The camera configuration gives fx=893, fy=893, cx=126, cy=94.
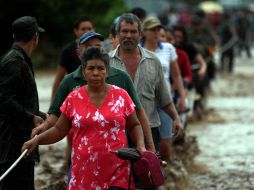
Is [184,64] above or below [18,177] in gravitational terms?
above

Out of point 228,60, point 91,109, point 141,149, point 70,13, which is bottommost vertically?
point 228,60

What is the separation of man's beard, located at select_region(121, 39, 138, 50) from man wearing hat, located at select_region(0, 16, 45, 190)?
2.61ft

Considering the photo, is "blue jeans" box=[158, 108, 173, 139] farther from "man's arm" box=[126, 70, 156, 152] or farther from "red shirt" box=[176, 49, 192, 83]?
"red shirt" box=[176, 49, 192, 83]

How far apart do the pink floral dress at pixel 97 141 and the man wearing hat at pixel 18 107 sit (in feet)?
2.66

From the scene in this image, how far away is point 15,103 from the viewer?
22.9ft

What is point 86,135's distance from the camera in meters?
6.17

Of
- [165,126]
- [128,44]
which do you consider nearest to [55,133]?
[128,44]

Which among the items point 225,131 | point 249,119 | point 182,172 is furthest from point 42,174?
point 249,119

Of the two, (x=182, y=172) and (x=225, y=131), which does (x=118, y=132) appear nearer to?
(x=182, y=172)

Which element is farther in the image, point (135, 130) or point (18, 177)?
point (18, 177)

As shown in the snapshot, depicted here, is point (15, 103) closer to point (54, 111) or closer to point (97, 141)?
point (54, 111)

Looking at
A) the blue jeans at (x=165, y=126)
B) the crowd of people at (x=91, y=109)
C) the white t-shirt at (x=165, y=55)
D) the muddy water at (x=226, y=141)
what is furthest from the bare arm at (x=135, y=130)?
the muddy water at (x=226, y=141)

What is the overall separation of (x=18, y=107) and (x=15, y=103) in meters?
0.04

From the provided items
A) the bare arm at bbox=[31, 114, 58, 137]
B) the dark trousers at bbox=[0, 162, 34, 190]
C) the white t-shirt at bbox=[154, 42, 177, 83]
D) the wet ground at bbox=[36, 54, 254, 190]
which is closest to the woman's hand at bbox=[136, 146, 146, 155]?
the bare arm at bbox=[31, 114, 58, 137]
